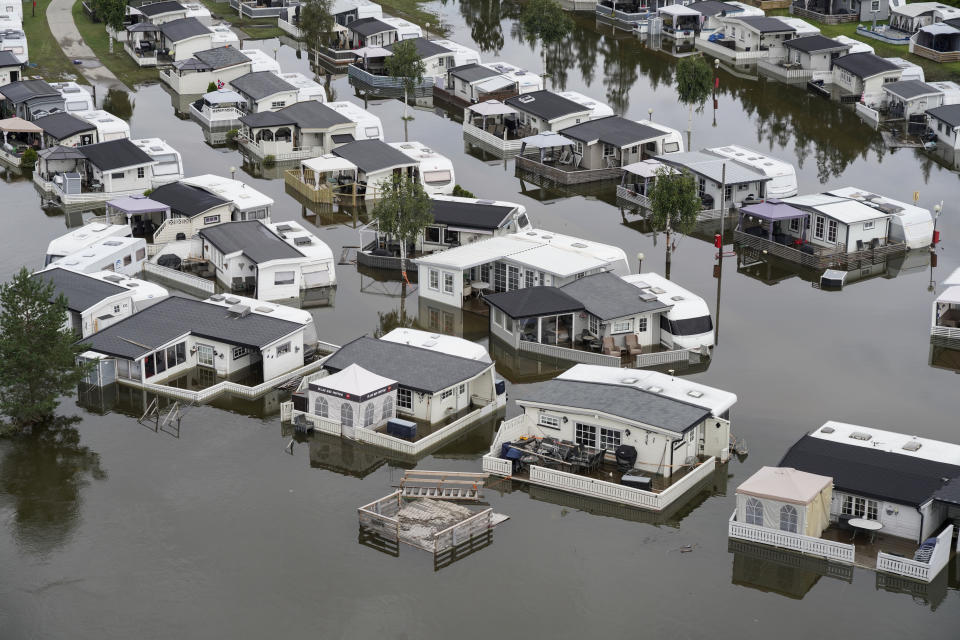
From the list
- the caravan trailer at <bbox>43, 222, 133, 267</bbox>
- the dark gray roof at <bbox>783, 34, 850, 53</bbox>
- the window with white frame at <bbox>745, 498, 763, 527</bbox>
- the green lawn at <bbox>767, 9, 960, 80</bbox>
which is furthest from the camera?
the green lawn at <bbox>767, 9, 960, 80</bbox>

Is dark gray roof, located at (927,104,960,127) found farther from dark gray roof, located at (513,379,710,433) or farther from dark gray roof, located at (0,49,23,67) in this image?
dark gray roof, located at (0,49,23,67)

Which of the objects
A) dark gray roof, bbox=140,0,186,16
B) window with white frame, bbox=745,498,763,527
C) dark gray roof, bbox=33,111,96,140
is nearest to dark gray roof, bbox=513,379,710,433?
window with white frame, bbox=745,498,763,527

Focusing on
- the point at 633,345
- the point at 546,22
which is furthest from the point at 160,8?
the point at 633,345

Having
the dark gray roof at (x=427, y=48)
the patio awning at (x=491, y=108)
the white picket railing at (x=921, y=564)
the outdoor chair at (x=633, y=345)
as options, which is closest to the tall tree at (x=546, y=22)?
the dark gray roof at (x=427, y=48)

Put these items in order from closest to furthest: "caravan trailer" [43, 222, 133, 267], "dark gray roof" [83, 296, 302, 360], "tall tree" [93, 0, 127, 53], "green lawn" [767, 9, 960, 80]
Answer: "dark gray roof" [83, 296, 302, 360], "caravan trailer" [43, 222, 133, 267], "green lawn" [767, 9, 960, 80], "tall tree" [93, 0, 127, 53]

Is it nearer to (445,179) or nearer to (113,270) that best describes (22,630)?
(113,270)

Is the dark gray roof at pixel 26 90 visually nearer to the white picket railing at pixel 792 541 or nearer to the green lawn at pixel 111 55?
the green lawn at pixel 111 55
